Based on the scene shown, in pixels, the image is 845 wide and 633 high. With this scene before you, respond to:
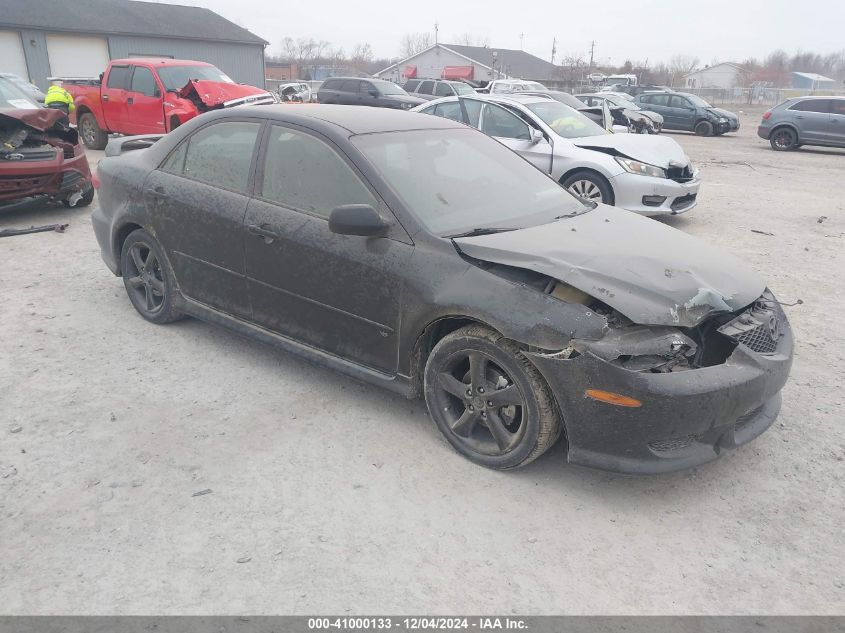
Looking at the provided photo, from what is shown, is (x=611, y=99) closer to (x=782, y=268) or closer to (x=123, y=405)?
(x=782, y=268)

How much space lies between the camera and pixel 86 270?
6.34m

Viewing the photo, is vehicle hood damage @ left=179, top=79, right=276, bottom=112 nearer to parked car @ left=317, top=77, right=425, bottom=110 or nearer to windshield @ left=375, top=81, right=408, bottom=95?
parked car @ left=317, top=77, right=425, bottom=110

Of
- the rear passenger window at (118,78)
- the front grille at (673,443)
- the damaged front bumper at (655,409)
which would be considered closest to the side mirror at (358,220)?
the damaged front bumper at (655,409)

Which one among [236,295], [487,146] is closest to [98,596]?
[236,295]

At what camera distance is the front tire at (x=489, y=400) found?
10.2 ft

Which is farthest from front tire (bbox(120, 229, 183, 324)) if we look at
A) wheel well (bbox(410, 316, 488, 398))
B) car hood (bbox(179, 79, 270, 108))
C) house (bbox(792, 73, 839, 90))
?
house (bbox(792, 73, 839, 90))

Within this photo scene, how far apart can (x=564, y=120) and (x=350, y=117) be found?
600cm

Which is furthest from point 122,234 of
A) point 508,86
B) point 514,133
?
point 508,86

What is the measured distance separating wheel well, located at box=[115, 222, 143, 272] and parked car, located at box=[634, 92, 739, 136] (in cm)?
2269

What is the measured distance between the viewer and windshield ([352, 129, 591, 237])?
3.67 metres

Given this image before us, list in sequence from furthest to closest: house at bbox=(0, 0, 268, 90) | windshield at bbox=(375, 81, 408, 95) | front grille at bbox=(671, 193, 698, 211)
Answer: house at bbox=(0, 0, 268, 90) → windshield at bbox=(375, 81, 408, 95) → front grille at bbox=(671, 193, 698, 211)

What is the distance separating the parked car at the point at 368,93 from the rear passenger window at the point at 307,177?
17.3 metres

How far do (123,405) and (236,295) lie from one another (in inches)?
37.2

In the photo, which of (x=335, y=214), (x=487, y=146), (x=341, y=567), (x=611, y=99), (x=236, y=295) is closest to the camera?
(x=341, y=567)
